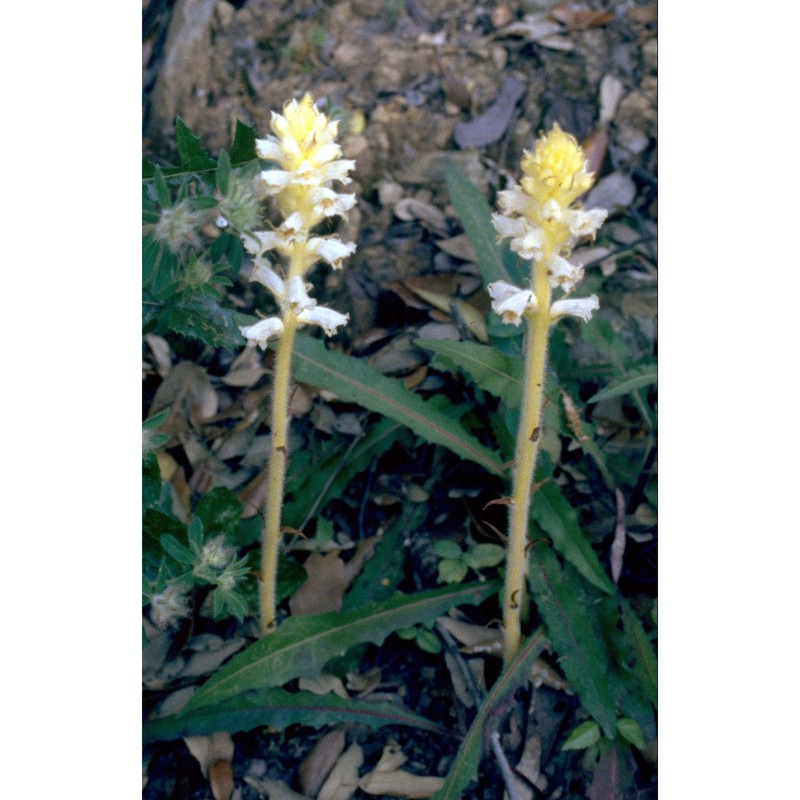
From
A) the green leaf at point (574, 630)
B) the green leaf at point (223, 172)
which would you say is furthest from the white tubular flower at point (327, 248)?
the green leaf at point (574, 630)

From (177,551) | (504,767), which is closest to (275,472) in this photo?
(177,551)

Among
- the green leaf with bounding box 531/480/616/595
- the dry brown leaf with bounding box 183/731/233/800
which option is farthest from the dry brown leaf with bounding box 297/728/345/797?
the green leaf with bounding box 531/480/616/595

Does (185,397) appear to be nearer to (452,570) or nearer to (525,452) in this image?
(452,570)

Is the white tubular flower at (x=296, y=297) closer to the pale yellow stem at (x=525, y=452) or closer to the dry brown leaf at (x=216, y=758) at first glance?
the pale yellow stem at (x=525, y=452)

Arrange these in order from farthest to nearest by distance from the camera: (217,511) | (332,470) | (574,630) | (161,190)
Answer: (332,470), (217,511), (574,630), (161,190)

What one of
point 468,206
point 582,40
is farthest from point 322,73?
point 582,40

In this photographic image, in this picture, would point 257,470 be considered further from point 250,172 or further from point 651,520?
point 651,520

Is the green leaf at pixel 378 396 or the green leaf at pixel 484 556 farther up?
the green leaf at pixel 378 396
